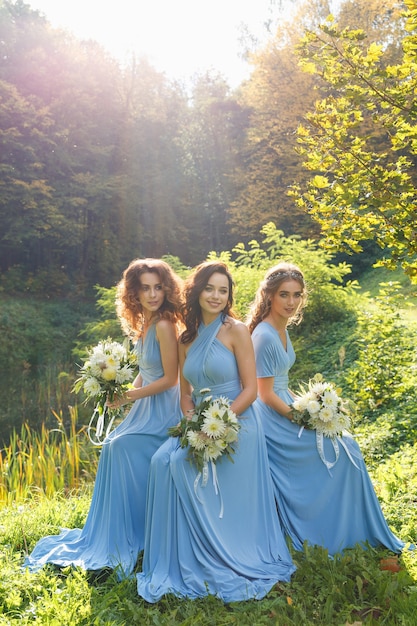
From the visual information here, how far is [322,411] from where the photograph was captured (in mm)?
3828

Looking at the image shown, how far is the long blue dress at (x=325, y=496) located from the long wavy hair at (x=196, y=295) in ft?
2.85

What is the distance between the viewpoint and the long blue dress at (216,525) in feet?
11.4

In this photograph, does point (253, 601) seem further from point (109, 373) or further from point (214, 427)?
point (109, 373)

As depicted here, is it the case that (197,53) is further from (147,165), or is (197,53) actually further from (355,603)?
(355,603)

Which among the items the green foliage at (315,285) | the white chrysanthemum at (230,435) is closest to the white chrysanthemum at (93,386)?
the white chrysanthemum at (230,435)

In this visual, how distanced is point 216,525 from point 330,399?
1068mm

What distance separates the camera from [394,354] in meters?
7.44

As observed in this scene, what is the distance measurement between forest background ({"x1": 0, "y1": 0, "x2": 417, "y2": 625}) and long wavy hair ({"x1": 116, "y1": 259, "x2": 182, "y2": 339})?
2491mm

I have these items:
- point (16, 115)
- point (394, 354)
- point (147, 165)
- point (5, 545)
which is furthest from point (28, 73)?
point (5, 545)

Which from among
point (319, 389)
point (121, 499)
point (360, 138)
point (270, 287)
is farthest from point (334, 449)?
point (360, 138)

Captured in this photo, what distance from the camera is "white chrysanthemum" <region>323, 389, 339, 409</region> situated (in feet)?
12.8

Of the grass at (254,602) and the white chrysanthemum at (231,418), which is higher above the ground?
the white chrysanthemum at (231,418)

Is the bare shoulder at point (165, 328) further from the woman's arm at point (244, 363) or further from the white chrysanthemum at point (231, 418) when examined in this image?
the white chrysanthemum at point (231, 418)

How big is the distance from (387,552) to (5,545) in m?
2.64
